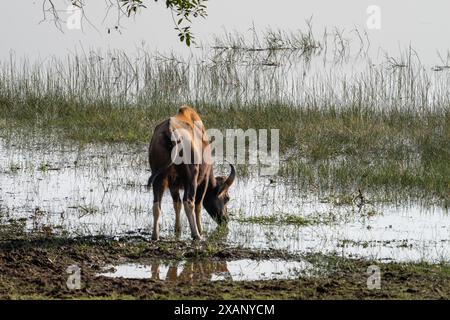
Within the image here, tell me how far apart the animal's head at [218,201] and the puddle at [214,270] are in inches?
73.0

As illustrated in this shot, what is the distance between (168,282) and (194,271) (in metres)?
0.64

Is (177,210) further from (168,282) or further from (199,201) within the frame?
(168,282)

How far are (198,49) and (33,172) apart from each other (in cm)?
887

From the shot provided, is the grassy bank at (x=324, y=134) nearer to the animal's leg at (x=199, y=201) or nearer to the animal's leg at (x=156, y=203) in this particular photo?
the animal's leg at (x=199, y=201)

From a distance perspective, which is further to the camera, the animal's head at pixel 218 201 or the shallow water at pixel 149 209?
the animal's head at pixel 218 201

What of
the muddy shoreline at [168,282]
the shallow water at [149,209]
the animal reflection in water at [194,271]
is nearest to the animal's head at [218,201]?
the shallow water at [149,209]

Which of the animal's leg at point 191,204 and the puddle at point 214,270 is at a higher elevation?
the animal's leg at point 191,204

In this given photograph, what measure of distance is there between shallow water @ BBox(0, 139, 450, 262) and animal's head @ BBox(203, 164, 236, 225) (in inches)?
5.3

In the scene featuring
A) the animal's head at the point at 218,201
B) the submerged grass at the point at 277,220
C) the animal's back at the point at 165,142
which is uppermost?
the animal's back at the point at 165,142

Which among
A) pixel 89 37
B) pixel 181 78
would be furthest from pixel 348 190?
pixel 89 37

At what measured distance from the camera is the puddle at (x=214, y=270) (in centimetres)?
932

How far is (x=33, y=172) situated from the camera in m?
14.0

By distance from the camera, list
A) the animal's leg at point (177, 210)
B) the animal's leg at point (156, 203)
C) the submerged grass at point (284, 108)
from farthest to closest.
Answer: the submerged grass at point (284, 108), the animal's leg at point (177, 210), the animal's leg at point (156, 203)
